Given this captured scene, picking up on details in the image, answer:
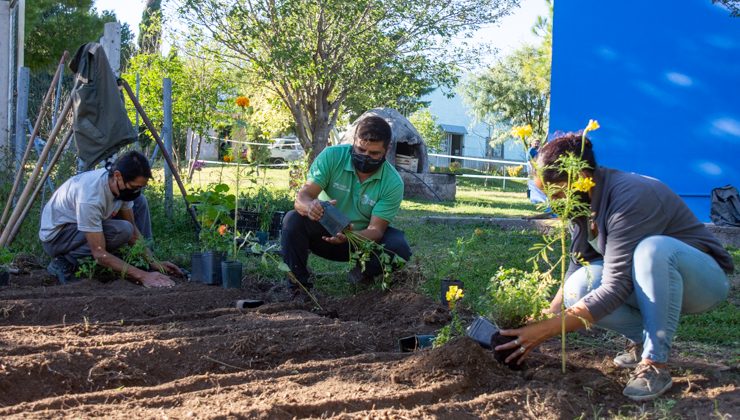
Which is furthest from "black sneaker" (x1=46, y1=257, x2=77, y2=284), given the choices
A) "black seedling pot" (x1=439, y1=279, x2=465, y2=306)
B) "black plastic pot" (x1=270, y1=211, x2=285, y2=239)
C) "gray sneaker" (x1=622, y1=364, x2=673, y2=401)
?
"gray sneaker" (x1=622, y1=364, x2=673, y2=401)

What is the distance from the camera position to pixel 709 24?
1020 cm

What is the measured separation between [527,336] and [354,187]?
2.31 meters

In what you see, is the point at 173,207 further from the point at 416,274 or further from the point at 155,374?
the point at 155,374

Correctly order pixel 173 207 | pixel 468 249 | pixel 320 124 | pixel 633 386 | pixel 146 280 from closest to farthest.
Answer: pixel 633 386 < pixel 146 280 < pixel 468 249 < pixel 173 207 < pixel 320 124

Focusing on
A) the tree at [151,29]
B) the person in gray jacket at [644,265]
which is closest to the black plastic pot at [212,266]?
the person in gray jacket at [644,265]

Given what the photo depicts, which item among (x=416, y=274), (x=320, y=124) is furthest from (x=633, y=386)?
(x=320, y=124)

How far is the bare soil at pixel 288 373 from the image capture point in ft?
9.66

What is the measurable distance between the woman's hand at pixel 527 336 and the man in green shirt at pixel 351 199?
77.8 inches

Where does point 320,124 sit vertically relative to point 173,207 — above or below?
above

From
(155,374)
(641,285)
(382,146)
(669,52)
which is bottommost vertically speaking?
(155,374)

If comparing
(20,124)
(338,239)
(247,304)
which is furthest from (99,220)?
(20,124)

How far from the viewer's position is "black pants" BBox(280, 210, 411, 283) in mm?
5309

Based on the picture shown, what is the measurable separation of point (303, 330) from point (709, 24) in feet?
27.1

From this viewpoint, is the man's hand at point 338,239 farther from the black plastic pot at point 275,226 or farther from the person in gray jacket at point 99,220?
the black plastic pot at point 275,226
